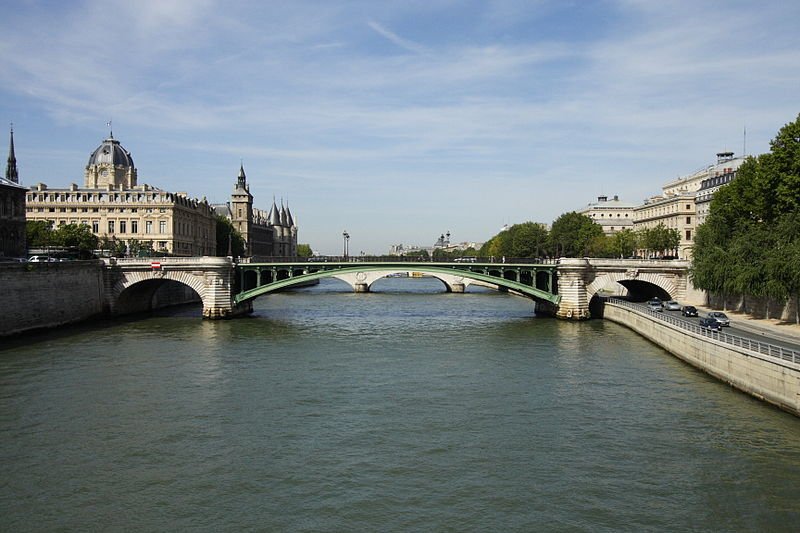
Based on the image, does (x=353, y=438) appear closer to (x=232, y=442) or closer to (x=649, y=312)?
(x=232, y=442)

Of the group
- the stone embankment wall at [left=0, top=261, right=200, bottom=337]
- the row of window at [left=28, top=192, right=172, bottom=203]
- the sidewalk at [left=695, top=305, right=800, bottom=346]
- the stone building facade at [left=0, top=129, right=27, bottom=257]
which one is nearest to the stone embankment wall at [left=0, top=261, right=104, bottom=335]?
the stone embankment wall at [left=0, top=261, right=200, bottom=337]

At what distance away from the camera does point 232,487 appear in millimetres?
20703

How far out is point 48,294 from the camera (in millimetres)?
53969

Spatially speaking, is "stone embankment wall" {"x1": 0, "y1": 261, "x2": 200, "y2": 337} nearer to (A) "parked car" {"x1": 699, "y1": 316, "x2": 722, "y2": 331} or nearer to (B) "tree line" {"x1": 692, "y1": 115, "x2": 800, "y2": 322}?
(A) "parked car" {"x1": 699, "y1": 316, "x2": 722, "y2": 331}

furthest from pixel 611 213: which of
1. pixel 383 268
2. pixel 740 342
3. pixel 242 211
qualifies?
pixel 740 342

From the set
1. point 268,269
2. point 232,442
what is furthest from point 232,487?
point 268,269

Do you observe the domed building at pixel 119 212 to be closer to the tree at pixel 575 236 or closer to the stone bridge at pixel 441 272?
the stone bridge at pixel 441 272

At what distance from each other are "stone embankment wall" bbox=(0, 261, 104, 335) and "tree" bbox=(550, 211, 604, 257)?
71069 mm

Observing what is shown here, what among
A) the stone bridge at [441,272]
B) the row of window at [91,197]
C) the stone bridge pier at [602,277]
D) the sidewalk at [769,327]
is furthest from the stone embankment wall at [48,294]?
the sidewalk at [769,327]

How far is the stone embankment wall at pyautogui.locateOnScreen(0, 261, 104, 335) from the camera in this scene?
4891 cm

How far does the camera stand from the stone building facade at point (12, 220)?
67.9 meters

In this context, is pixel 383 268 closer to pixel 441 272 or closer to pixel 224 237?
pixel 441 272

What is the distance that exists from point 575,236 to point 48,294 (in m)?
80.5

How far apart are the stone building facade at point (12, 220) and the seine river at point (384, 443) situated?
94.9 ft
